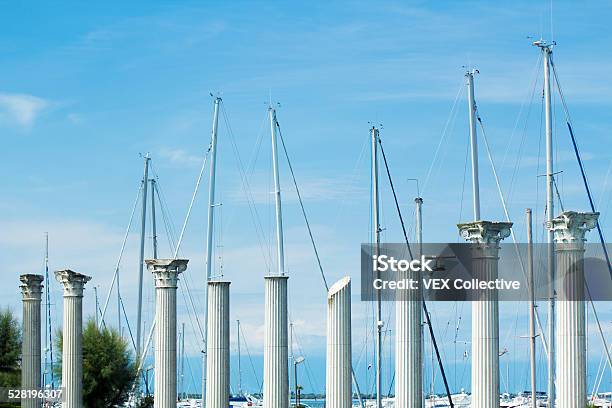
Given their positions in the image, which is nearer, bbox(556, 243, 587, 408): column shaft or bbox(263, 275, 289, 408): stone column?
bbox(556, 243, 587, 408): column shaft

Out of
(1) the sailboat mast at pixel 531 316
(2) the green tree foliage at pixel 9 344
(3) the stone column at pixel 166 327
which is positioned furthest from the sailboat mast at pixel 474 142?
(2) the green tree foliage at pixel 9 344

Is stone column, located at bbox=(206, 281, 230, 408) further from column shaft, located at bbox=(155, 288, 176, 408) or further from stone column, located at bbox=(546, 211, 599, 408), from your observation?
stone column, located at bbox=(546, 211, 599, 408)

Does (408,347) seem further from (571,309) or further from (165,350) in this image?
(165,350)

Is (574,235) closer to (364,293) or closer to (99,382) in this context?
(364,293)

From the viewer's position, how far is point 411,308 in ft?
128

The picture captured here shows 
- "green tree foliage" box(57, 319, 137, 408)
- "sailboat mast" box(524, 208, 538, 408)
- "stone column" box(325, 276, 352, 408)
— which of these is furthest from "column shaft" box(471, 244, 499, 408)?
"green tree foliage" box(57, 319, 137, 408)

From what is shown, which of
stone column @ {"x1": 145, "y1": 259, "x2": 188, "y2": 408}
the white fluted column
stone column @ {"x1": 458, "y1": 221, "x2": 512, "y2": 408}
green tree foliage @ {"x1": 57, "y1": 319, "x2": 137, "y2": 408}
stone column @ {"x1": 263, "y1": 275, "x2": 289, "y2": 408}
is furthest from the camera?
green tree foliage @ {"x1": 57, "y1": 319, "x2": 137, "y2": 408}

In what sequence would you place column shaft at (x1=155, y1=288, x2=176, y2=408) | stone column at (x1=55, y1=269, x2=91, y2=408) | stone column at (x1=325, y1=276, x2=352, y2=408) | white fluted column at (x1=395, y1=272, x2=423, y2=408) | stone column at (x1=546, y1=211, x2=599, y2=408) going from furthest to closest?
stone column at (x1=55, y1=269, x2=91, y2=408), column shaft at (x1=155, y1=288, x2=176, y2=408), white fluted column at (x1=395, y1=272, x2=423, y2=408), stone column at (x1=325, y1=276, x2=352, y2=408), stone column at (x1=546, y1=211, x2=599, y2=408)

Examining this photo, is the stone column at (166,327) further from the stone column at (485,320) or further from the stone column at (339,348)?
the stone column at (485,320)

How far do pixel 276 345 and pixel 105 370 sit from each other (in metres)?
16.9

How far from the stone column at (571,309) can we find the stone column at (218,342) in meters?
12.5

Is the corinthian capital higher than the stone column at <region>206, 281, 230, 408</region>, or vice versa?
the corinthian capital

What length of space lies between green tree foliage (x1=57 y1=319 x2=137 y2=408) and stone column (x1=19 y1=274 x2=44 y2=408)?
2.61 meters

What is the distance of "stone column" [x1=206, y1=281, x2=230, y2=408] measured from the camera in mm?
42250
